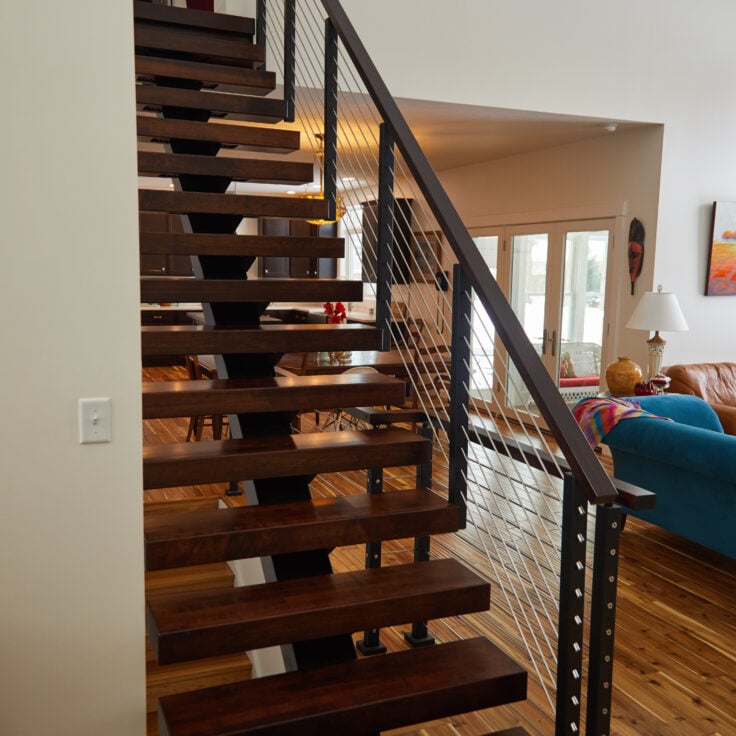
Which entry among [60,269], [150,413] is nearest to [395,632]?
[150,413]

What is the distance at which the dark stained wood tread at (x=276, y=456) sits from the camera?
8.24 feet

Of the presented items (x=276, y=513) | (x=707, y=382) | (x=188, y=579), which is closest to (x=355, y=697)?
(x=276, y=513)

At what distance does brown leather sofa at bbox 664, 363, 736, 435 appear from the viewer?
6066mm

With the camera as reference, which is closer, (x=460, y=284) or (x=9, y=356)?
(x=9, y=356)

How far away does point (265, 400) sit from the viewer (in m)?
2.79

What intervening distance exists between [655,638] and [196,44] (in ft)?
12.4

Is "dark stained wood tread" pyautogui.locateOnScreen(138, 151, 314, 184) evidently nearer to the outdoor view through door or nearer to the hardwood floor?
the hardwood floor

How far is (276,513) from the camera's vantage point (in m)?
2.57

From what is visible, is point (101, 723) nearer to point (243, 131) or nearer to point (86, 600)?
point (86, 600)

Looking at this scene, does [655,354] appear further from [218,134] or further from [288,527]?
[288,527]

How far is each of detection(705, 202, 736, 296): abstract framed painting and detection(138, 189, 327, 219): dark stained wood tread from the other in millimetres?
4519

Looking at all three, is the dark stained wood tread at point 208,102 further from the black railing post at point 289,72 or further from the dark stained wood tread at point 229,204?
the dark stained wood tread at point 229,204

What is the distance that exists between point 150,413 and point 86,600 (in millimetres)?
712

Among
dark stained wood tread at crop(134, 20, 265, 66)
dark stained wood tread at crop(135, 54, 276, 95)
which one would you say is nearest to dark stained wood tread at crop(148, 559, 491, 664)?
dark stained wood tread at crop(135, 54, 276, 95)
